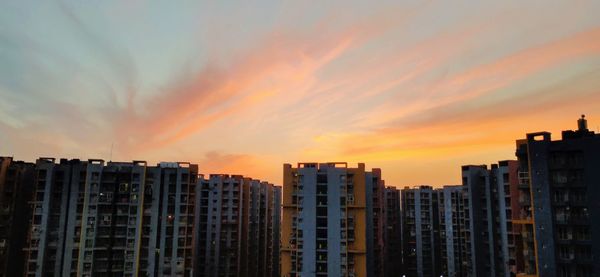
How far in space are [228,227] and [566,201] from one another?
75.2 meters

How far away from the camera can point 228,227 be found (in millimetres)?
107750

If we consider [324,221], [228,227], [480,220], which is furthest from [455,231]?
[228,227]

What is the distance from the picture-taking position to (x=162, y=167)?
84.2m

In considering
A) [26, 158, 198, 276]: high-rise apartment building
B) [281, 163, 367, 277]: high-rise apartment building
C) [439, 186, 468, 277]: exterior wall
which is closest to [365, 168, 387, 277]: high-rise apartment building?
[281, 163, 367, 277]: high-rise apartment building

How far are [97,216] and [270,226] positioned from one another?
198 ft

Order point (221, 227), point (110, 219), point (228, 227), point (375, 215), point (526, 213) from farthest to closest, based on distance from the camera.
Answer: point (228, 227), point (221, 227), point (375, 215), point (110, 219), point (526, 213)

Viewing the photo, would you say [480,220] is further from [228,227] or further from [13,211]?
[13,211]

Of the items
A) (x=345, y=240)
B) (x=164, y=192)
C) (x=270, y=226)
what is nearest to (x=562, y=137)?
(x=345, y=240)

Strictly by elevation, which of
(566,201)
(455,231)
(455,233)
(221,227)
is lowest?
(455,233)

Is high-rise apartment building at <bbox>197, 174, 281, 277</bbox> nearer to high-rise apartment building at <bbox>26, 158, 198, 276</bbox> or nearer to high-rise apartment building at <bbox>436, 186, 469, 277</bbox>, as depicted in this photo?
high-rise apartment building at <bbox>26, 158, 198, 276</bbox>

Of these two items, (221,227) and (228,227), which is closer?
(221,227)

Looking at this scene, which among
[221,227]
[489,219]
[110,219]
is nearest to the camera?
[110,219]

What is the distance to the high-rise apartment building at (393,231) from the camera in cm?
12556

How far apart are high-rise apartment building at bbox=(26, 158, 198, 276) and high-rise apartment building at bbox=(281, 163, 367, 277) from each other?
19.3m
